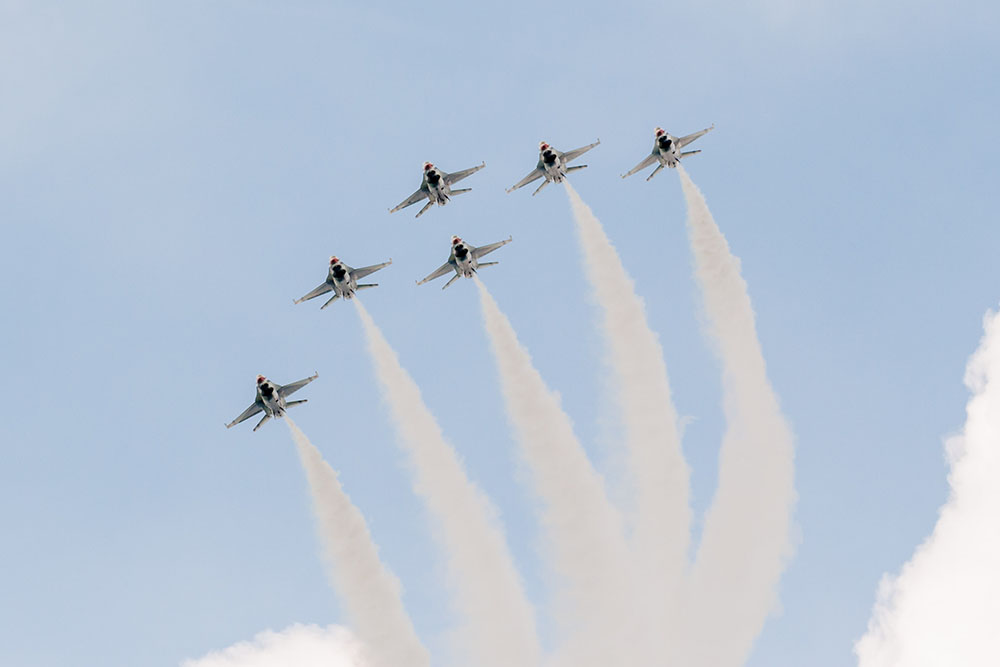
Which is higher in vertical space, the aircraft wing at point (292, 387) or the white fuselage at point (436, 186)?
the white fuselage at point (436, 186)

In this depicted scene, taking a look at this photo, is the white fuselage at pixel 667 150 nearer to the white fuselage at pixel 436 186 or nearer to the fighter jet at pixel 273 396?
the white fuselage at pixel 436 186

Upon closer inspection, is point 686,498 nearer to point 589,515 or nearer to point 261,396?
point 589,515

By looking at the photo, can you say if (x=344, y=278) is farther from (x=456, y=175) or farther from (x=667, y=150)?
(x=667, y=150)

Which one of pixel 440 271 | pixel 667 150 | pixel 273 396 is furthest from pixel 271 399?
pixel 667 150

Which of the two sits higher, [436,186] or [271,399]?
[436,186]

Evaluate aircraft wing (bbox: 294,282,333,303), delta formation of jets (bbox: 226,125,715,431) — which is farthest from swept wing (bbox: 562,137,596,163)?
aircraft wing (bbox: 294,282,333,303)

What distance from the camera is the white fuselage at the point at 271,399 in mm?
102812

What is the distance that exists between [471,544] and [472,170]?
32476 mm

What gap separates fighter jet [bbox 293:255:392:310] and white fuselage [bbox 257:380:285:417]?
8.78 m

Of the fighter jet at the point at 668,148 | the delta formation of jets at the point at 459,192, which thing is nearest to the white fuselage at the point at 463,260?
the delta formation of jets at the point at 459,192

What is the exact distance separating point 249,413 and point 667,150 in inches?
1686

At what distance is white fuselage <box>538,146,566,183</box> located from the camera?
107188mm

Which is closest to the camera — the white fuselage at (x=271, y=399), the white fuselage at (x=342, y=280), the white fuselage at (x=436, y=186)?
the white fuselage at (x=271, y=399)

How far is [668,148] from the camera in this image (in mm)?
108312
